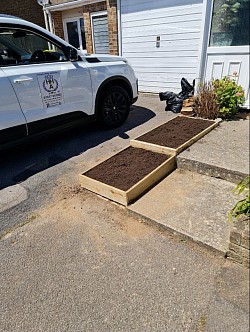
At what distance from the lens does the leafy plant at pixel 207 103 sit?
4.45m

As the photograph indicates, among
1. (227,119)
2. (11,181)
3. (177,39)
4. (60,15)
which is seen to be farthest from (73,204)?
(60,15)

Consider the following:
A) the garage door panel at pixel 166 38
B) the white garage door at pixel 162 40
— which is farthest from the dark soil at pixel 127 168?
the garage door panel at pixel 166 38

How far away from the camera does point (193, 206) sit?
8.91 feet

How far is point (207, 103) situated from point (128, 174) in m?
2.36

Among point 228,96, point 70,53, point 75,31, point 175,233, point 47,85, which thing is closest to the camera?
point 175,233

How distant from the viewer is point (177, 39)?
6363 millimetres

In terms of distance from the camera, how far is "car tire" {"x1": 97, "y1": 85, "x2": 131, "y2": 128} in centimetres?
469

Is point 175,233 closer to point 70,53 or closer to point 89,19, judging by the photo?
point 70,53

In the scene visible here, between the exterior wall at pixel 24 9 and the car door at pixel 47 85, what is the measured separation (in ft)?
29.6

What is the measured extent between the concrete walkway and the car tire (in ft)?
6.09

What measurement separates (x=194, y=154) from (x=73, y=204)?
174 cm

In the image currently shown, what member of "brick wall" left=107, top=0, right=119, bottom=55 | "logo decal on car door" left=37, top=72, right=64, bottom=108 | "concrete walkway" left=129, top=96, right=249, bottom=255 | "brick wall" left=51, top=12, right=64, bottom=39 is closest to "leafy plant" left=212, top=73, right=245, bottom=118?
"concrete walkway" left=129, top=96, right=249, bottom=255

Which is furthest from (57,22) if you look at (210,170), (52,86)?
(210,170)

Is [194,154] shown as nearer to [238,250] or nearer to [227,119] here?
[227,119]
